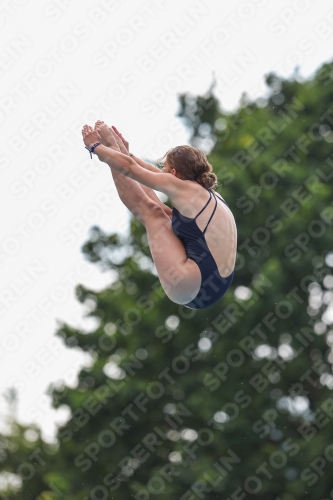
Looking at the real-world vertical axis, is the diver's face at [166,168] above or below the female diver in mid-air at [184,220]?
above

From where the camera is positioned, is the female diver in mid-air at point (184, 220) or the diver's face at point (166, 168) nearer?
the female diver in mid-air at point (184, 220)

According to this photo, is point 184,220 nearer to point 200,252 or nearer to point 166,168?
point 200,252

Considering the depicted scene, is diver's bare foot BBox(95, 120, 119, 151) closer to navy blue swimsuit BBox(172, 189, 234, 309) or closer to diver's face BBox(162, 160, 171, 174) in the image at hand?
diver's face BBox(162, 160, 171, 174)

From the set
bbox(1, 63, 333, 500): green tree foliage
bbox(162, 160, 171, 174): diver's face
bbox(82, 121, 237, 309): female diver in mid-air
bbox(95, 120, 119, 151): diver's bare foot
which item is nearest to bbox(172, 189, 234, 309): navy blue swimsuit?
bbox(82, 121, 237, 309): female diver in mid-air

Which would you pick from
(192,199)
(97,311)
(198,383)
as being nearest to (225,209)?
(192,199)

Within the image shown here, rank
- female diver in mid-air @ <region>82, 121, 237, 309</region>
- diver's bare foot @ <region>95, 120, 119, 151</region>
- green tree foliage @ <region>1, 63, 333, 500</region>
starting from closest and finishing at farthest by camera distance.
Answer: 1. female diver in mid-air @ <region>82, 121, 237, 309</region>
2. diver's bare foot @ <region>95, 120, 119, 151</region>
3. green tree foliage @ <region>1, 63, 333, 500</region>

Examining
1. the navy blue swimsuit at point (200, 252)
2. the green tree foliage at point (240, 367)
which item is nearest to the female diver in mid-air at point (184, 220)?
the navy blue swimsuit at point (200, 252)

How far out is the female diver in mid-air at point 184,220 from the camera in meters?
4.64

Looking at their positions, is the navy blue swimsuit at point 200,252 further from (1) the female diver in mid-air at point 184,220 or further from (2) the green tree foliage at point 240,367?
(2) the green tree foliage at point 240,367

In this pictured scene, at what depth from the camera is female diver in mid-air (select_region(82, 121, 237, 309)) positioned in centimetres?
464

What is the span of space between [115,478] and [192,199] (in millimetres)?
9771

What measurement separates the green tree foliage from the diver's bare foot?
8.06 metres

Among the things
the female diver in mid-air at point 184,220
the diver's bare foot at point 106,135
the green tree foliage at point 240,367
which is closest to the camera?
the female diver in mid-air at point 184,220

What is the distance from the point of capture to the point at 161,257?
475 centimetres
